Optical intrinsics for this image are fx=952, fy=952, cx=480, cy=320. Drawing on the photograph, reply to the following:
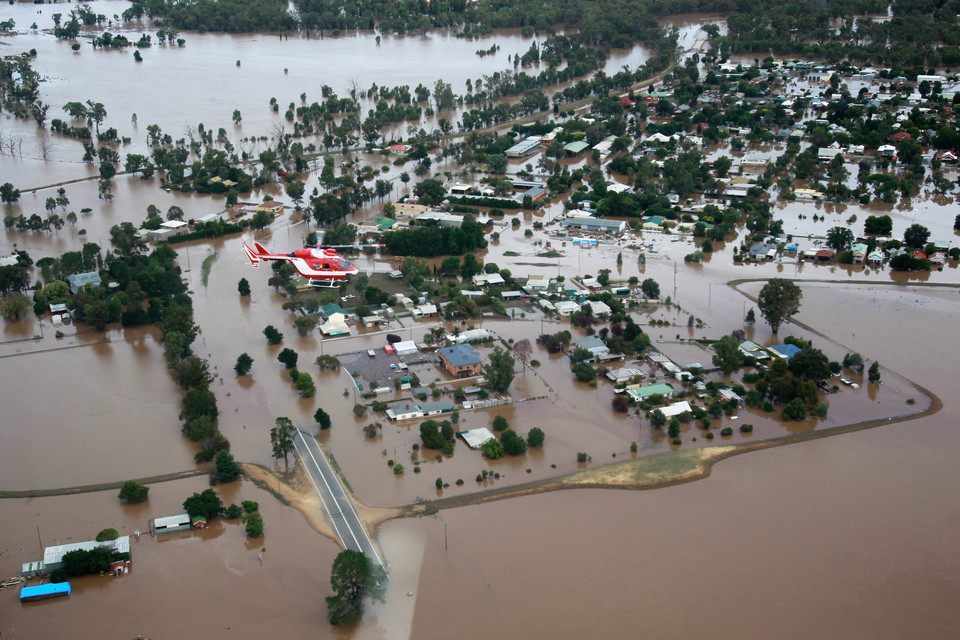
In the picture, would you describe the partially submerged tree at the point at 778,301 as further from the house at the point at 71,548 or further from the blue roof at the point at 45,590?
the blue roof at the point at 45,590

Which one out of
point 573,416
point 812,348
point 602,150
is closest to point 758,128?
point 602,150

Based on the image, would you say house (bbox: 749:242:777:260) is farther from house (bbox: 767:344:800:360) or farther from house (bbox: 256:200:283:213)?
house (bbox: 256:200:283:213)

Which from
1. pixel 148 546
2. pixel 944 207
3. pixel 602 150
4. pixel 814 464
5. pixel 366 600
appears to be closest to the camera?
pixel 366 600

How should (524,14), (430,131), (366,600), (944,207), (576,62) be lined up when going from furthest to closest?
(524,14) < (576,62) < (430,131) < (944,207) < (366,600)

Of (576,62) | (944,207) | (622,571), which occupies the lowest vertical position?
(622,571)

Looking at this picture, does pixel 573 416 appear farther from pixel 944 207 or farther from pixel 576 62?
pixel 576 62

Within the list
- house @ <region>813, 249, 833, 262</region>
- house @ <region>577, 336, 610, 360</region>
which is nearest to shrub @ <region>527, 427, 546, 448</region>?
Answer: house @ <region>577, 336, 610, 360</region>

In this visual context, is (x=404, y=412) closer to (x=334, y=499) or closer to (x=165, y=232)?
(x=334, y=499)

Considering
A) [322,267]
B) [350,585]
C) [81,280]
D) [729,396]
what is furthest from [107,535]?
[729,396]
